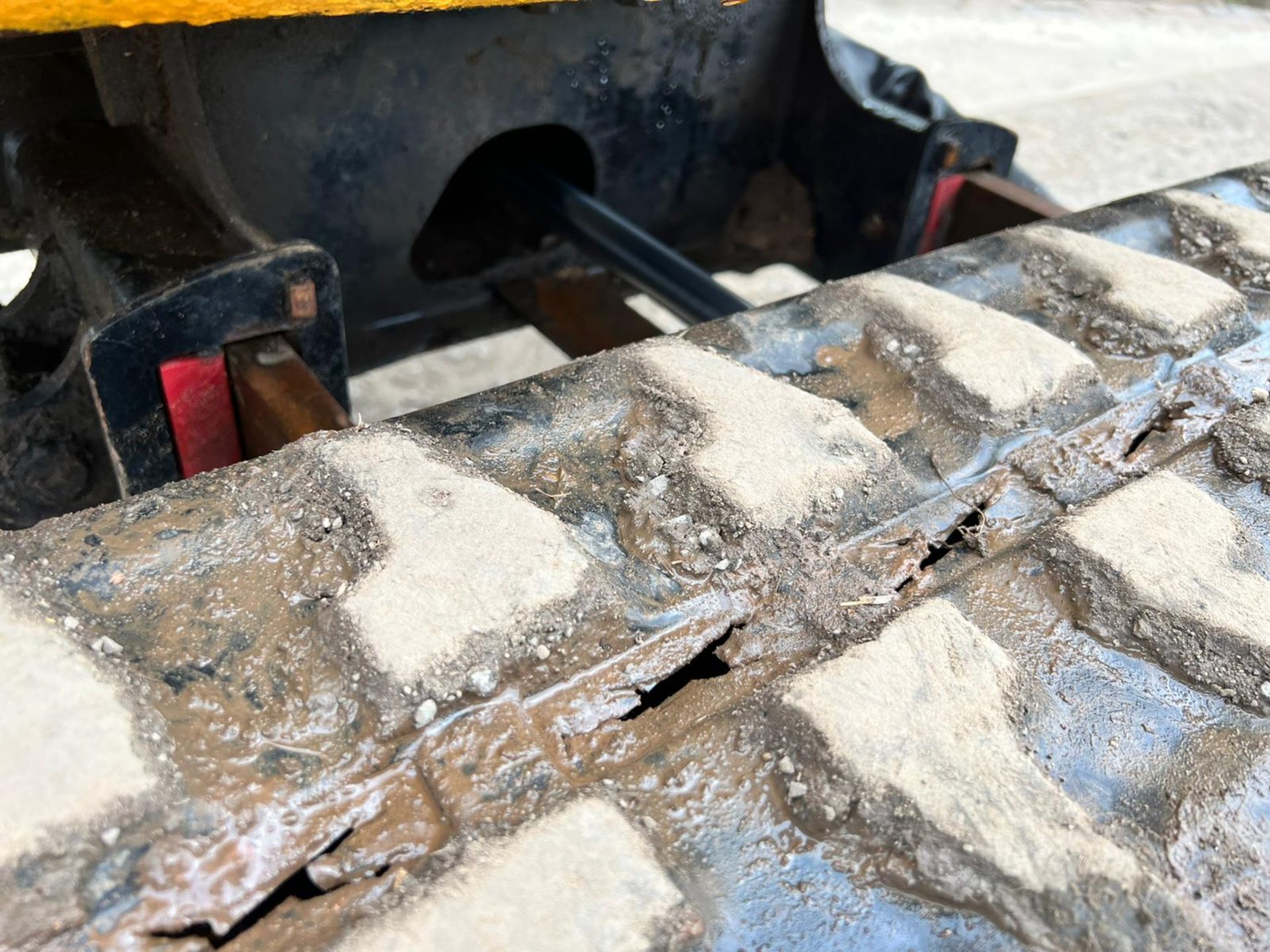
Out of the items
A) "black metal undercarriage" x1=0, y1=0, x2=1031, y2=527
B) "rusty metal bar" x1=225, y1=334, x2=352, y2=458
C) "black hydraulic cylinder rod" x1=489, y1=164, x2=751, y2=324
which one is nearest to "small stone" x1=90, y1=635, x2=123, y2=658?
"rusty metal bar" x1=225, y1=334, x2=352, y2=458

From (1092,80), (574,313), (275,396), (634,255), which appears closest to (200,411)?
(275,396)

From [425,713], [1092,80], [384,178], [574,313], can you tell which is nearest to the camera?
[425,713]

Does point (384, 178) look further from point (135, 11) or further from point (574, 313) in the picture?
point (135, 11)

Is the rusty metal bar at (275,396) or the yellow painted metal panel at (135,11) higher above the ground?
the yellow painted metal panel at (135,11)

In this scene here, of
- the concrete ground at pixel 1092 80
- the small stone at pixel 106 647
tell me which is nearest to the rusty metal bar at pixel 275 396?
the small stone at pixel 106 647

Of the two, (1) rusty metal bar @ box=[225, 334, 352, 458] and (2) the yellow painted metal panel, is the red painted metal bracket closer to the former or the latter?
(1) rusty metal bar @ box=[225, 334, 352, 458]

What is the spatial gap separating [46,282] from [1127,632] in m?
1.43

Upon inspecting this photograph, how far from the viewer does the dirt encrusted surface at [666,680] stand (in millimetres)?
639

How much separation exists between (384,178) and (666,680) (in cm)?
110

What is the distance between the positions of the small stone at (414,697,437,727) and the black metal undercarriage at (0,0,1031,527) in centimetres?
53

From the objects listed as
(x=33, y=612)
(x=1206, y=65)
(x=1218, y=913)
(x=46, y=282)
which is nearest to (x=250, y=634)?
(x=33, y=612)

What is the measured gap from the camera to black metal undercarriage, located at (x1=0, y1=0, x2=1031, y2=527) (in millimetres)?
1180

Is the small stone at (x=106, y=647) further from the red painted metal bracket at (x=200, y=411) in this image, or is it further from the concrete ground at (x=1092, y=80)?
the concrete ground at (x=1092, y=80)

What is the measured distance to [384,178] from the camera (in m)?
1.63
